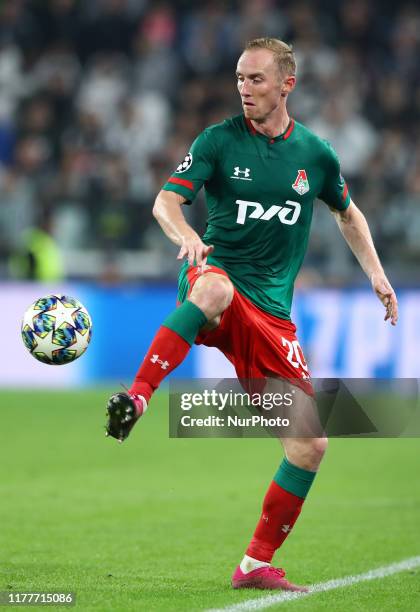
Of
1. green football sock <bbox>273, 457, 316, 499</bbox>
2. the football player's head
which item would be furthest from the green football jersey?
green football sock <bbox>273, 457, 316, 499</bbox>

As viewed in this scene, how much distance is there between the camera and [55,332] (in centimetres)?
597

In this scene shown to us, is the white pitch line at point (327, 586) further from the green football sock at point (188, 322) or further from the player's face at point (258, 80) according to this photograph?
the player's face at point (258, 80)

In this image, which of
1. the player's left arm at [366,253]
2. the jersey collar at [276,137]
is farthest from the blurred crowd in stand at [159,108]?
the jersey collar at [276,137]

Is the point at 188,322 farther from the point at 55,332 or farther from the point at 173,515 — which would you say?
the point at 173,515

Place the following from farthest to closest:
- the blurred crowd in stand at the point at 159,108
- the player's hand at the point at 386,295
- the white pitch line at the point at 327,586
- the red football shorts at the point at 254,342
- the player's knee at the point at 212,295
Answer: the blurred crowd in stand at the point at 159,108 → the player's hand at the point at 386,295 → the red football shorts at the point at 254,342 → the player's knee at the point at 212,295 → the white pitch line at the point at 327,586

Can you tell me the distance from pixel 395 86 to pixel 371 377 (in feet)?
17.3

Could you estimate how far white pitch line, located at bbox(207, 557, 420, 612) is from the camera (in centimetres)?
538

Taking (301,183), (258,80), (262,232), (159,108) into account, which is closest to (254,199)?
(262,232)

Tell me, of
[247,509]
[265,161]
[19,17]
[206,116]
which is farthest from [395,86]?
[265,161]

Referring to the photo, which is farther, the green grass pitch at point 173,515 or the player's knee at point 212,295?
the green grass pitch at point 173,515

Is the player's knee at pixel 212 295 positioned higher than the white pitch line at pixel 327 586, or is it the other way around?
the player's knee at pixel 212 295

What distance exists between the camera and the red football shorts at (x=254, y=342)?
5.75 meters

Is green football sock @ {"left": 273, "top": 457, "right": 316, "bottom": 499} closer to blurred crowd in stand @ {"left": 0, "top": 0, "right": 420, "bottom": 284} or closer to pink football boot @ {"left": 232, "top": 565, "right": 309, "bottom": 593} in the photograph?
pink football boot @ {"left": 232, "top": 565, "right": 309, "bottom": 593}

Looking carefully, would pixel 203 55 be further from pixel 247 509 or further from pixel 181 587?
pixel 181 587
